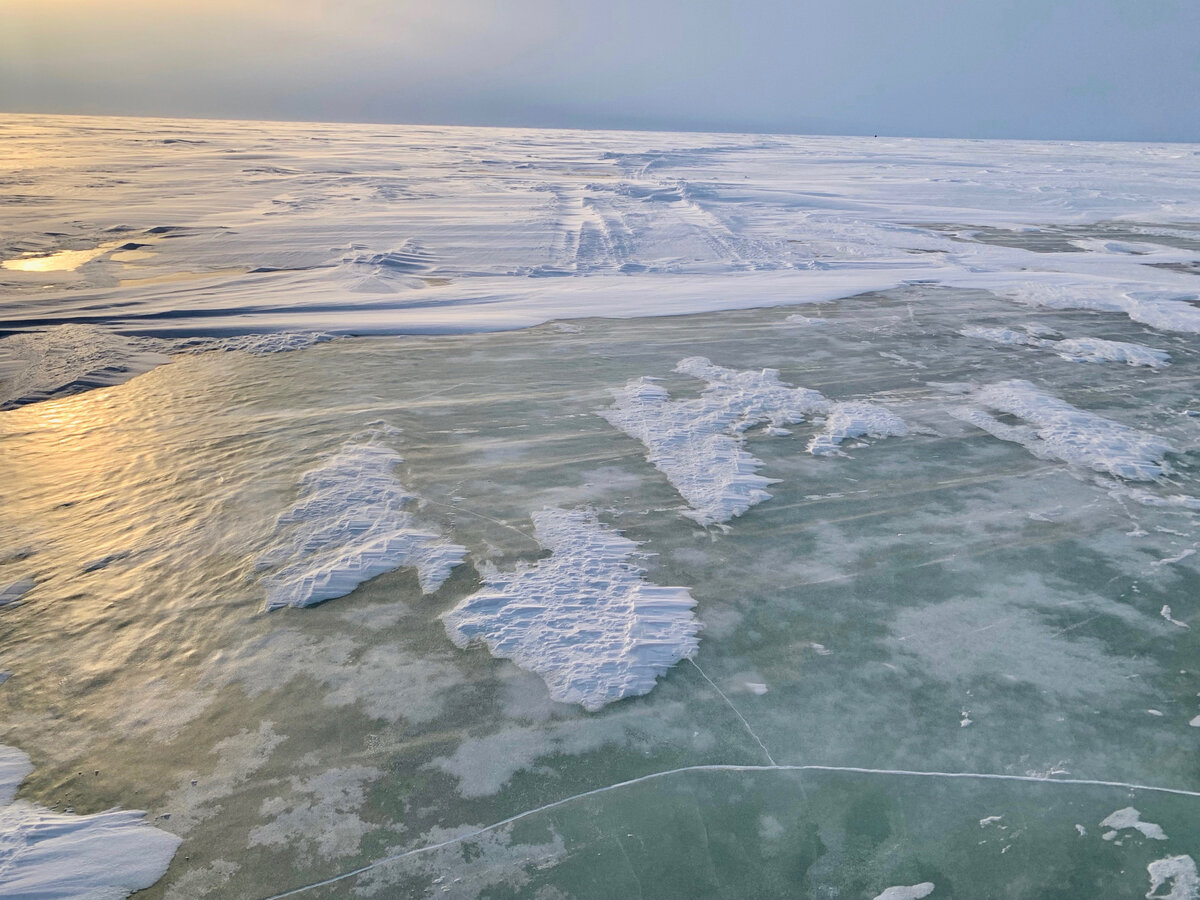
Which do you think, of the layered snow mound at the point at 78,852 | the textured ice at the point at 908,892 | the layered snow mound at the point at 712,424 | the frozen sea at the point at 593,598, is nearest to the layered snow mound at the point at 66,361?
the frozen sea at the point at 593,598

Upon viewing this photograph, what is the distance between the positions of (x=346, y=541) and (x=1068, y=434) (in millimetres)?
4384

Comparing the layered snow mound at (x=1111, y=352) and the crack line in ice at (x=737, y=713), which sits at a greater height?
the layered snow mound at (x=1111, y=352)

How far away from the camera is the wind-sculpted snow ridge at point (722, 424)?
12.9ft

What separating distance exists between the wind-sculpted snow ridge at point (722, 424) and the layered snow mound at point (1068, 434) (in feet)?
2.33

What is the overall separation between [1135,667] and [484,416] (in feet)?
12.0

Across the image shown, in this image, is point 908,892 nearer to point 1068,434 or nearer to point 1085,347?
point 1068,434

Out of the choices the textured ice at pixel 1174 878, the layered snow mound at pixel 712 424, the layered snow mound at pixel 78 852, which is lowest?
the layered snow mound at pixel 78 852

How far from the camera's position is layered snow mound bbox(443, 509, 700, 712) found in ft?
8.62

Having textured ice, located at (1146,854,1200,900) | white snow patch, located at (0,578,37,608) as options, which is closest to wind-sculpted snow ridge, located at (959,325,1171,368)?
textured ice, located at (1146,854,1200,900)

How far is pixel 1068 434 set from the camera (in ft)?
15.1

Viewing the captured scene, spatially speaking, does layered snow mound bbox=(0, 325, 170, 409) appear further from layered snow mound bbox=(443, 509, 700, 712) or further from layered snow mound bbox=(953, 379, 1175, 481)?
layered snow mound bbox=(953, 379, 1175, 481)

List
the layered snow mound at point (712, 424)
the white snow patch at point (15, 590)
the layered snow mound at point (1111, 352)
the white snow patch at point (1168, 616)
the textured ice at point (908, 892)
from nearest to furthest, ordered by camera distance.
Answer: the textured ice at point (908, 892), the white snow patch at point (1168, 616), the white snow patch at point (15, 590), the layered snow mound at point (712, 424), the layered snow mound at point (1111, 352)

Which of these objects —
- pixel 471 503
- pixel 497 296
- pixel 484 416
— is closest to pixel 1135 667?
pixel 471 503

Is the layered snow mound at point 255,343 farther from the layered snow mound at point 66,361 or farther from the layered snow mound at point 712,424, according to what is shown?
the layered snow mound at point 712,424
